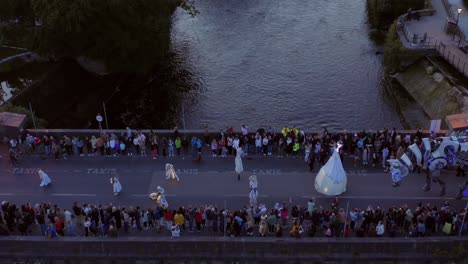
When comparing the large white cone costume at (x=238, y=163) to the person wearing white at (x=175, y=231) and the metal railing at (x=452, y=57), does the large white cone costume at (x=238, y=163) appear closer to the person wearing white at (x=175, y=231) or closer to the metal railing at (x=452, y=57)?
the person wearing white at (x=175, y=231)

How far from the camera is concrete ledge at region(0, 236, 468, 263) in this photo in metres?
27.9

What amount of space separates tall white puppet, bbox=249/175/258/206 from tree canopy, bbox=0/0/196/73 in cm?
2472

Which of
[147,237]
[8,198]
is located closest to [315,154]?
[147,237]

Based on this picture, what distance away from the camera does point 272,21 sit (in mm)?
68688

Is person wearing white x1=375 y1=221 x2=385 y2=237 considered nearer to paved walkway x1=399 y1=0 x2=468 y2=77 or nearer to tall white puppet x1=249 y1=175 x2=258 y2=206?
tall white puppet x1=249 y1=175 x2=258 y2=206

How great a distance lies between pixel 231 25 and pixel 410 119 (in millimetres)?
26153

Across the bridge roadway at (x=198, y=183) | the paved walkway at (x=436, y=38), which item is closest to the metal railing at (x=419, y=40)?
the paved walkway at (x=436, y=38)

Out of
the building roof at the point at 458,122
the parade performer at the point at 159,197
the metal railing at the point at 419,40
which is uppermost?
the metal railing at the point at 419,40

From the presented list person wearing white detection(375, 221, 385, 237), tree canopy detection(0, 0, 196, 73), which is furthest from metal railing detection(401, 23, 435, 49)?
person wearing white detection(375, 221, 385, 237)

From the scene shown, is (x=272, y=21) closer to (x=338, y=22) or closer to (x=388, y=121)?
(x=338, y=22)

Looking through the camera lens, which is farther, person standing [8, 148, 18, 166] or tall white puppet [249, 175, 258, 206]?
person standing [8, 148, 18, 166]

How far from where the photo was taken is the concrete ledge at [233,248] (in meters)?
27.9

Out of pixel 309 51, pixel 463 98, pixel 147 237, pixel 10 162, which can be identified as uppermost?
pixel 309 51

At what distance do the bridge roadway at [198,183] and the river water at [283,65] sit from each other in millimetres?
16356
